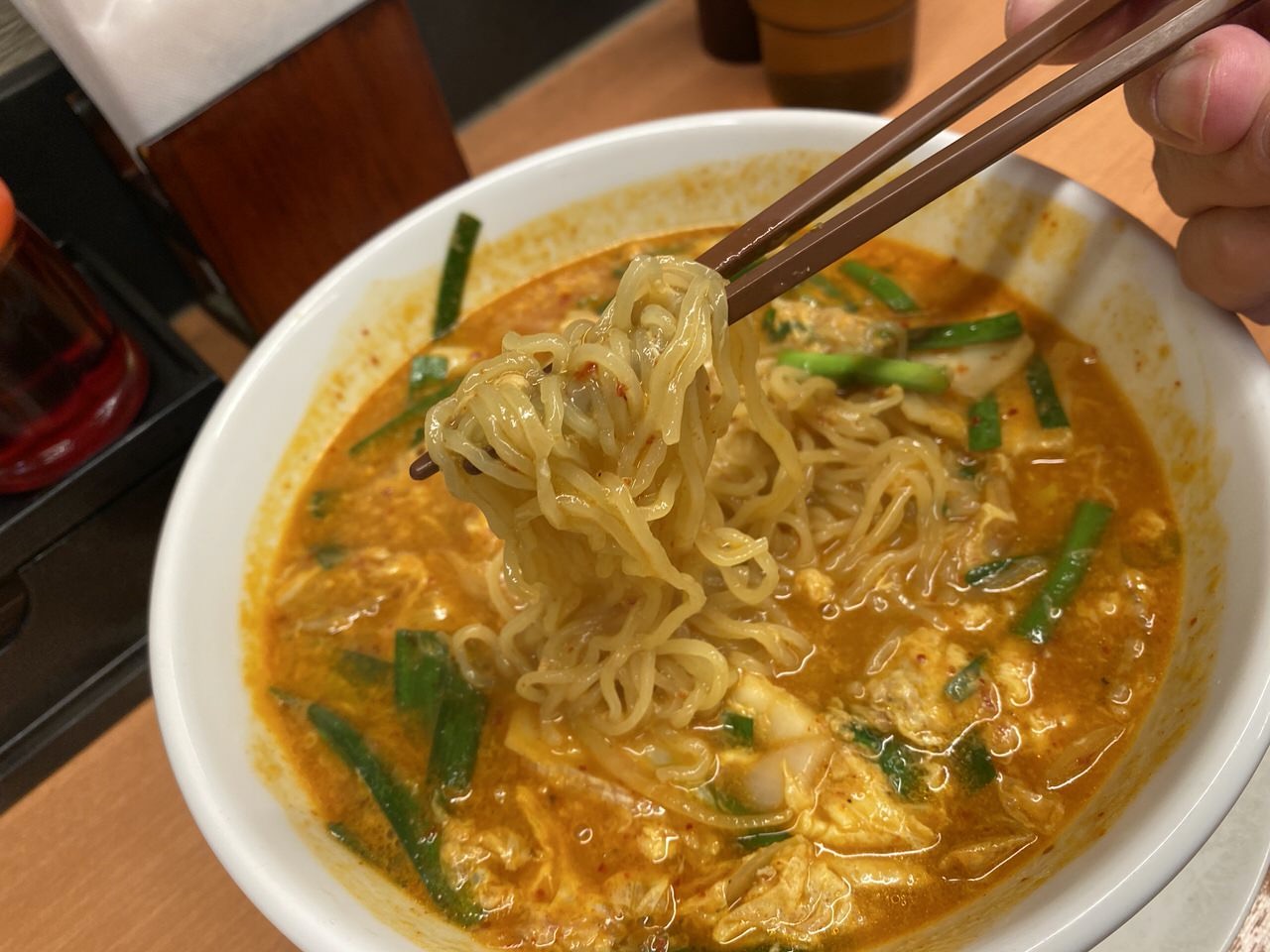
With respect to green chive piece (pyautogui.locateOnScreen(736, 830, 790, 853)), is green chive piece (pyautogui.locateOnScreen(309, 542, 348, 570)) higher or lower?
higher

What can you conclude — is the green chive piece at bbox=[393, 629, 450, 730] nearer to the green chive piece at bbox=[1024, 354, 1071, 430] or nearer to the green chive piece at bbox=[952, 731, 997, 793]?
the green chive piece at bbox=[952, 731, 997, 793]

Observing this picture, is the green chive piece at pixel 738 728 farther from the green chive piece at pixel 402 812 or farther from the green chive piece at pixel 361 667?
the green chive piece at pixel 361 667

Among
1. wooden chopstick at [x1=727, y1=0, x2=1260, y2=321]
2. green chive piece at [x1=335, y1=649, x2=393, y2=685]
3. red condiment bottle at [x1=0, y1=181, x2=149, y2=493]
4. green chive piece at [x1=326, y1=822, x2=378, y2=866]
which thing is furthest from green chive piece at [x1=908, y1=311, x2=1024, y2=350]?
red condiment bottle at [x1=0, y1=181, x2=149, y2=493]

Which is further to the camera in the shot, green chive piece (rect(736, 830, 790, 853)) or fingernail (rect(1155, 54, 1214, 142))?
green chive piece (rect(736, 830, 790, 853))

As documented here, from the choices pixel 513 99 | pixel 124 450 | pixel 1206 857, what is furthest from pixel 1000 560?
pixel 513 99

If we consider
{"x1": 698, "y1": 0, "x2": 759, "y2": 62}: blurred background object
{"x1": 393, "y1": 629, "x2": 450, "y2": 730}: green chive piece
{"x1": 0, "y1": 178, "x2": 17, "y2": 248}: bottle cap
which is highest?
{"x1": 0, "y1": 178, "x2": 17, "y2": 248}: bottle cap

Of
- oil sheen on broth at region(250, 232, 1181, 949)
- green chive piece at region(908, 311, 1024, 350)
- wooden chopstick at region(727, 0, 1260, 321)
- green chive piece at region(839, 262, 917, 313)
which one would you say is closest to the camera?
wooden chopstick at region(727, 0, 1260, 321)

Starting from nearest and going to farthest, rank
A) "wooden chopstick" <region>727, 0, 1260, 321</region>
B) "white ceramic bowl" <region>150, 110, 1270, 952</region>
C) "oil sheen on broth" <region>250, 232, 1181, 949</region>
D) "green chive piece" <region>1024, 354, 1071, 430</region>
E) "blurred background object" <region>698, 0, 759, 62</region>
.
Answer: "white ceramic bowl" <region>150, 110, 1270, 952</region> < "wooden chopstick" <region>727, 0, 1260, 321</region> < "oil sheen on broth" <region>250, 232, 1181, 949</region> < "green chive piece" <region>1024, 354, 1071, 430</region> < "blurred background object" <region>698, 0, 759, 62</region>
